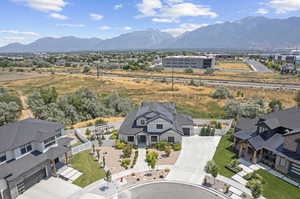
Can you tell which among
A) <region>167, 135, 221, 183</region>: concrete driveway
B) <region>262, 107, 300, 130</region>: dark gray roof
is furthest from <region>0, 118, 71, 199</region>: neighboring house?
<region>262, 107, 300, 130</region>: dark gray roof

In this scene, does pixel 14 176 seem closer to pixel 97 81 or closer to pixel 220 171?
pixel 220 171

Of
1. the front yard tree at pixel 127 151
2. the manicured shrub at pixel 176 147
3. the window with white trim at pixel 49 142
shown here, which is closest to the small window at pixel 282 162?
the manicured shrub at pixel 176 147

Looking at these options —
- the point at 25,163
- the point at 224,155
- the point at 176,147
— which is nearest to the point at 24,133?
the point at 25,163

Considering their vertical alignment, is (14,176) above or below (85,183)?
above

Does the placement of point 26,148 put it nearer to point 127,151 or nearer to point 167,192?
point 127,151

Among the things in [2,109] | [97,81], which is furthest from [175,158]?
[97,81]

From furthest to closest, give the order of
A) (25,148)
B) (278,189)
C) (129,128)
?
(129,128)
(25,148)
(278,189)

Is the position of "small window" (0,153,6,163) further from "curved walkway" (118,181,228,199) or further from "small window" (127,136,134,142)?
"small window" (127,136,134,142)
